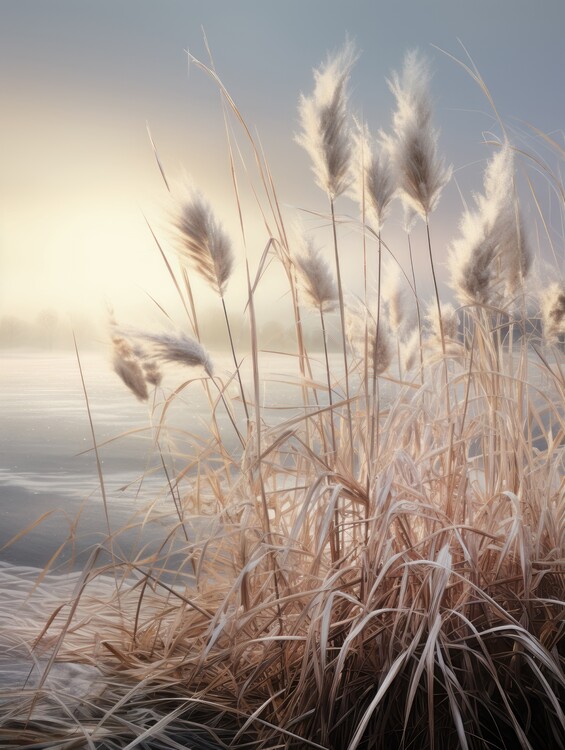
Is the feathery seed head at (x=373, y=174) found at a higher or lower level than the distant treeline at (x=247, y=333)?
higher

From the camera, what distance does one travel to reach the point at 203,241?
1.26 meters

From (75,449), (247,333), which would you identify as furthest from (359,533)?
(75,449)

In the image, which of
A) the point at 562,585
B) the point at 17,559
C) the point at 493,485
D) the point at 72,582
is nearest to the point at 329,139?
the point at 493,485

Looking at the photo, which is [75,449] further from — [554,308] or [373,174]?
[554,308]

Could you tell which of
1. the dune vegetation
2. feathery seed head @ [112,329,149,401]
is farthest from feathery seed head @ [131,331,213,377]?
feathery seed head @ [112,329,149,401]

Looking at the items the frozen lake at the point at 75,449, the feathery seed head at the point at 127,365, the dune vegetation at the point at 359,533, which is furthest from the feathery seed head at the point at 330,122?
the feathery seed head at the point at 127,365

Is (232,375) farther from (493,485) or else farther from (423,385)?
(493,485)

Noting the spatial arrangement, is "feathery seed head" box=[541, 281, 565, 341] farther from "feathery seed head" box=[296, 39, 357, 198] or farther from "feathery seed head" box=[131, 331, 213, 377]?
"feathery seed head" box=[131, 331, 213, 377]

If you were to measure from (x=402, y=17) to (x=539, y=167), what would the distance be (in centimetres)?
215

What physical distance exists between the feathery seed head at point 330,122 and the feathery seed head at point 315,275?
0.14 meters

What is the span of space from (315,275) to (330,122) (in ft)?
0.91

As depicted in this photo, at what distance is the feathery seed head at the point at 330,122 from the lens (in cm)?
134

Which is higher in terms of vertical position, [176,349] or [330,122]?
[330,122]

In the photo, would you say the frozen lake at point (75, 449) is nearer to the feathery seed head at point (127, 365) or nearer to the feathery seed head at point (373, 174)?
the feathery seed head at point (127, 365)
